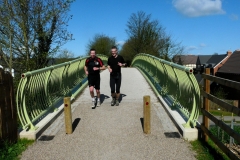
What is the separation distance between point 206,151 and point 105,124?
2361 mm

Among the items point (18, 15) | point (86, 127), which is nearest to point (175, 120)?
point (86, 127)

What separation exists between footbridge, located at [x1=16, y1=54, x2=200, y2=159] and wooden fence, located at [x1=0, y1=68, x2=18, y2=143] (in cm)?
33

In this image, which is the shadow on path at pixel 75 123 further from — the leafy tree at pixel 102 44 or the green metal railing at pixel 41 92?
the leafy tree at pixel 102 44

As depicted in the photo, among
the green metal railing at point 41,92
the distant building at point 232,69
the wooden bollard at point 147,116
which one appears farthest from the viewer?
the distant building at point 232,69

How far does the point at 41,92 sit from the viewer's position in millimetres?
6277

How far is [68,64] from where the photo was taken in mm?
9047

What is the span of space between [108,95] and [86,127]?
12.3ft

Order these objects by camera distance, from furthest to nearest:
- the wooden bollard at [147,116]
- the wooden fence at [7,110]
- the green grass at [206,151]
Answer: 1. the wooden bollard at [147,116]
2. the wooden fence at [7,110]
3. the green grass at [206,151]

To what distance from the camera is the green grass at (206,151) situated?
14.0 ft

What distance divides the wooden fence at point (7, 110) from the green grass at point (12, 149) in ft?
0.31

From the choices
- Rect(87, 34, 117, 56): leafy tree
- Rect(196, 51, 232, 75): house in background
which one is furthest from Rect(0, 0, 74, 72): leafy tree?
Rect(196, 51, 232, 75): house in background

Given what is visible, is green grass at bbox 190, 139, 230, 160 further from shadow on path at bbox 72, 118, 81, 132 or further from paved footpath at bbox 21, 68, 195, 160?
shadow on path at bbox 72, 118, 81, 132

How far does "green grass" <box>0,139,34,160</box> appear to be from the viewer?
169 inches

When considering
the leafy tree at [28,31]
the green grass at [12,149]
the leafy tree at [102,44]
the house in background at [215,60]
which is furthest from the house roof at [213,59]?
the green grass at [12,149]
